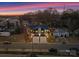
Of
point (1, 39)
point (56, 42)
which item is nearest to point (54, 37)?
point (56, 42)

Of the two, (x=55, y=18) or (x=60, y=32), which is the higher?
(x=55, y=18)

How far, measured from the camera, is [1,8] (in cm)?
1238

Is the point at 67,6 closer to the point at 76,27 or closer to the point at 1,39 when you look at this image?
the point at 76,27

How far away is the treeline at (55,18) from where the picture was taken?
12.4 meters

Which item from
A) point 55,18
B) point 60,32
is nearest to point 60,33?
point 60,32

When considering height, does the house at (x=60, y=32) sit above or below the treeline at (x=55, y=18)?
below

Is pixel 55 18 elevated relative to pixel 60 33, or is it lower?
elevated

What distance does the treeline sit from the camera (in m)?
12.4

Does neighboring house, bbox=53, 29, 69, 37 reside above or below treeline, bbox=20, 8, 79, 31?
below

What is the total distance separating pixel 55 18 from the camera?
1246 cm

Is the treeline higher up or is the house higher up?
the treeline

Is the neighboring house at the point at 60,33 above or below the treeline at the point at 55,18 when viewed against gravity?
below

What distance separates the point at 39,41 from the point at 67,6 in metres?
0.72

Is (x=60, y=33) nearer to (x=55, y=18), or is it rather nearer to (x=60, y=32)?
(x=60, y=32)
